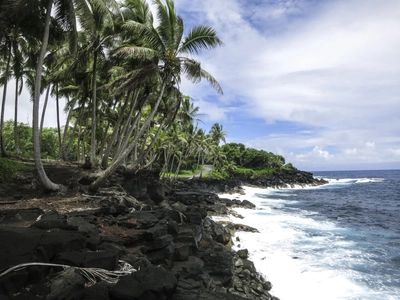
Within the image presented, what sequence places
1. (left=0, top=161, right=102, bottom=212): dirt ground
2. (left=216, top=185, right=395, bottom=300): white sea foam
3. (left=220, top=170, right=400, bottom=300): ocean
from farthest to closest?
(left=220, top=170, right=400, bottom=300): ocean
(left=216, top=185, right=395, bottom=300): white sea foam
(left=0, top=161, right=102, bottom=212): dirt ground

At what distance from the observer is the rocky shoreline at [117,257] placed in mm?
4520

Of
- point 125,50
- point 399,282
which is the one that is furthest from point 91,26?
point 399,282

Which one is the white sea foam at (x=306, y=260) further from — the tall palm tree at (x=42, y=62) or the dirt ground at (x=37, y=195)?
the tall palm tree at (x=42, y=62)

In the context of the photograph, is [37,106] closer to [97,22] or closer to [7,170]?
[7,170]

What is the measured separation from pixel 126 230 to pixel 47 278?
12.2 feet

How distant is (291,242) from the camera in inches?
595

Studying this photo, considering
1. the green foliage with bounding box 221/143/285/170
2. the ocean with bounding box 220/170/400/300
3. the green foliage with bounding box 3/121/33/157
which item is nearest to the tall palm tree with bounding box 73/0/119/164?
the ocean with bounding box 220/170/400/300

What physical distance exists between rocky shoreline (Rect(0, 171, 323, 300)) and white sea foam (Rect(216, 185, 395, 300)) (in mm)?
986

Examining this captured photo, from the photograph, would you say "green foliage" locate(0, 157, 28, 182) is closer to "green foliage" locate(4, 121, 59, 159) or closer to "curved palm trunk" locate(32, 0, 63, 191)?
"curved palm trunk" locate(32, 0, 63, 191)

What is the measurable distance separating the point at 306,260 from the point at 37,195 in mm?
11597

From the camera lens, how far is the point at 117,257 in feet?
18.9

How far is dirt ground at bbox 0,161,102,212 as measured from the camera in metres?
9.45

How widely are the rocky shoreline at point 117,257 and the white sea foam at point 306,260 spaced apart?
986mm

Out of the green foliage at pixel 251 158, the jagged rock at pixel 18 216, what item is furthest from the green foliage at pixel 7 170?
the green foliage at pixel 251 158
